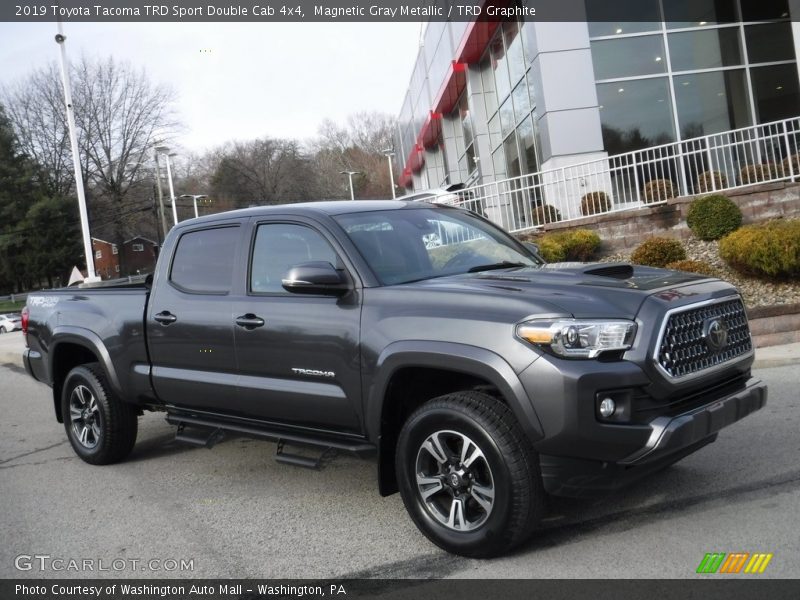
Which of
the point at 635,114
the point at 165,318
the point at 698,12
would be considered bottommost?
the point at 165,318

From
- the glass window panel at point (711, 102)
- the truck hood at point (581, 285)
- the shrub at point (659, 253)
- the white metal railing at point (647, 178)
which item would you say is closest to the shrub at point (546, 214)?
the white metal railing at point (647, 178)

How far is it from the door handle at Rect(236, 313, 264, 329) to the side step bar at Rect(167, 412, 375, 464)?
674 millimetres

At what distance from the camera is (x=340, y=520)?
4.61 m

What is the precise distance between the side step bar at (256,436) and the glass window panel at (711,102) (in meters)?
14.6

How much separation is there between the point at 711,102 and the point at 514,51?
200 inches

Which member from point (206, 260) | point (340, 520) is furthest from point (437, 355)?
point (206, 260)

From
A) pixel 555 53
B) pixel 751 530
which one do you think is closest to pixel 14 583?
pixel 751 530

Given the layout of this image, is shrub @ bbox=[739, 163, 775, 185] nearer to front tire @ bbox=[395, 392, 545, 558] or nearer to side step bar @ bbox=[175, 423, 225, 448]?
side step bar @ bbox=[175, 423, 225, 448]

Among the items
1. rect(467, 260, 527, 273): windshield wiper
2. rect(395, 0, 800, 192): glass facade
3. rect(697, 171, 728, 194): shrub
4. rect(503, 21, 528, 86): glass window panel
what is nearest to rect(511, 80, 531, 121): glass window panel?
rect(395, 0, 800, 192): glass facade

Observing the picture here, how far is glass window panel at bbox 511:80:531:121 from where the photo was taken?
18.9m

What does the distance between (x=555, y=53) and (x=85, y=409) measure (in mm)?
13255

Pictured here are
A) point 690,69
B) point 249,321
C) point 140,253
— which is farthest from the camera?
point 140,253

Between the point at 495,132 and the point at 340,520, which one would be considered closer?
the point at 340,520

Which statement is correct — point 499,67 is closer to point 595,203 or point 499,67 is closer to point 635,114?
point 635,114
